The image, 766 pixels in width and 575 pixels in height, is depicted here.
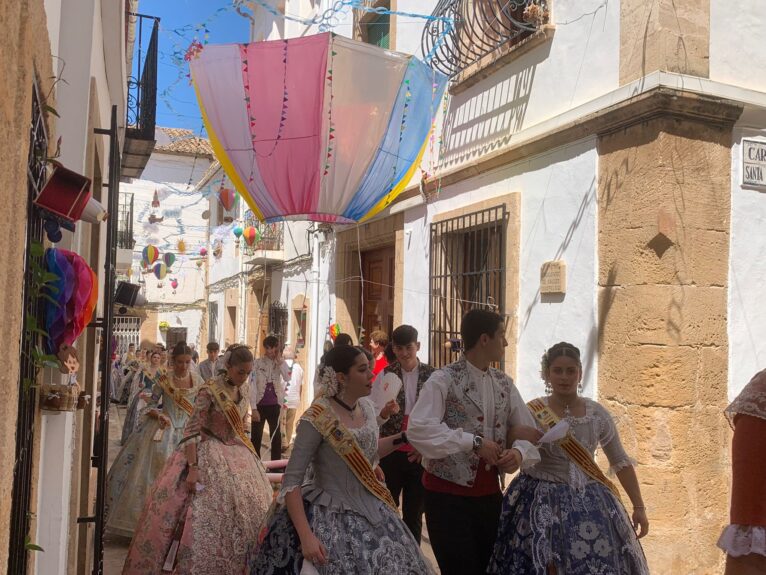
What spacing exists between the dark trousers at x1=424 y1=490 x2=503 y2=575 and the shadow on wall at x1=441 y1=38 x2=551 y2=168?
4499 mm

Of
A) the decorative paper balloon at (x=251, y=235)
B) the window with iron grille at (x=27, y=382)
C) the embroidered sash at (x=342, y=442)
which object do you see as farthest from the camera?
the decorative paper balloon at (x=251, y=235)

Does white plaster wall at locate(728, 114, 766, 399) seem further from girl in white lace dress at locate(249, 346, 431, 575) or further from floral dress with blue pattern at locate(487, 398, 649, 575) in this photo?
girl in white lace dress at locate(249, 346, 431, 575)

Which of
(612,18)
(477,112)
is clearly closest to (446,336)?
(477,112)

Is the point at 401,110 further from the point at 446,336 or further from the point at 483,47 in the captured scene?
the point at 446,336

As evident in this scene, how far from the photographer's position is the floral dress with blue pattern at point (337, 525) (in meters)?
3.32

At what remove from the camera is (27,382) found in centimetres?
251

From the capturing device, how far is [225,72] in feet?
20.4

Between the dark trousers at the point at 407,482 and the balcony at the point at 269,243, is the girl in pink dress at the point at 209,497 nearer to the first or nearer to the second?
the dark trousers at the point at 407,482

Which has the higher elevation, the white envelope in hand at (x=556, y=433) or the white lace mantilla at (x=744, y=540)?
the white envelope in hand at (x=556, y=433)

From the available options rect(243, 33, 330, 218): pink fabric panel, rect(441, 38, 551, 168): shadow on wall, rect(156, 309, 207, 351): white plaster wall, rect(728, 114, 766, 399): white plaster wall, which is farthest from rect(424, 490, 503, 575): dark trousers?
rect(156, 309, 207, 351): white plaster wall

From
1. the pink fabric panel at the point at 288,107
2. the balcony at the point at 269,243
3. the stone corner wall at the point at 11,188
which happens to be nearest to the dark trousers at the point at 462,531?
the stone corner wall at the point at 11,188

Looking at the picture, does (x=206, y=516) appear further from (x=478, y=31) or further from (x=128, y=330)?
(x=128, y=330)

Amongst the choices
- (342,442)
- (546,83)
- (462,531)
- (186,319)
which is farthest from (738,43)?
(186,319)

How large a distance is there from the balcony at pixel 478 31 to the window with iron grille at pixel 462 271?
1568mm
